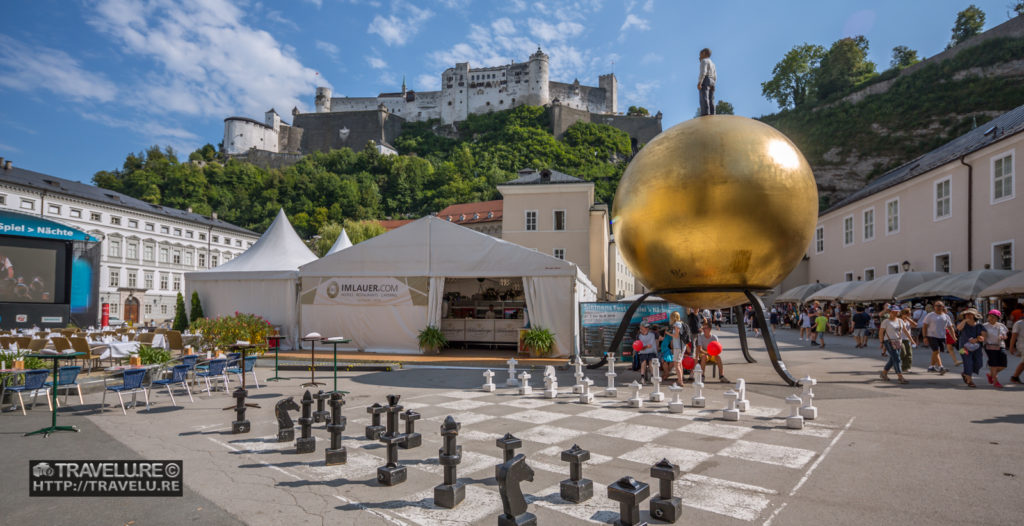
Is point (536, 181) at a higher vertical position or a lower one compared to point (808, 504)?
higher

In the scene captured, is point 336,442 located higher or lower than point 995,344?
lower

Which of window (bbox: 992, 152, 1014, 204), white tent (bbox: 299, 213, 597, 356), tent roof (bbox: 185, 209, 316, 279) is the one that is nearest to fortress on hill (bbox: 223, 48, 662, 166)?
window (bbox: 992, 152, 1014, 204)

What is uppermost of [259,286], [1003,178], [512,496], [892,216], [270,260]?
[1003,178]

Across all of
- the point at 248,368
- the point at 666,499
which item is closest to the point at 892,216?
the point at 666,499

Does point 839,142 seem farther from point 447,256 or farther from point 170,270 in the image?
point 170,270

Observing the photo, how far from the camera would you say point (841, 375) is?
42.6 ft

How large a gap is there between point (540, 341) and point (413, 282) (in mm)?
4904

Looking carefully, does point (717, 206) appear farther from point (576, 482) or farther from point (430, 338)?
point (430, 338)

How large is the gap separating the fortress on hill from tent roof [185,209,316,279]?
9028 centimetres

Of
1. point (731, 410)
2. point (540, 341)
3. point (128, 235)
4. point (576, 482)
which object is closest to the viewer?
point (576, 482)

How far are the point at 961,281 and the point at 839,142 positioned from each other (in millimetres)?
55686

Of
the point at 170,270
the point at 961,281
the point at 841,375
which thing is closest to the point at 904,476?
the point at 841,375

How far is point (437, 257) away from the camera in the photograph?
17.6 metres

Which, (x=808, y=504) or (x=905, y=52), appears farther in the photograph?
(x=905, y=52)
